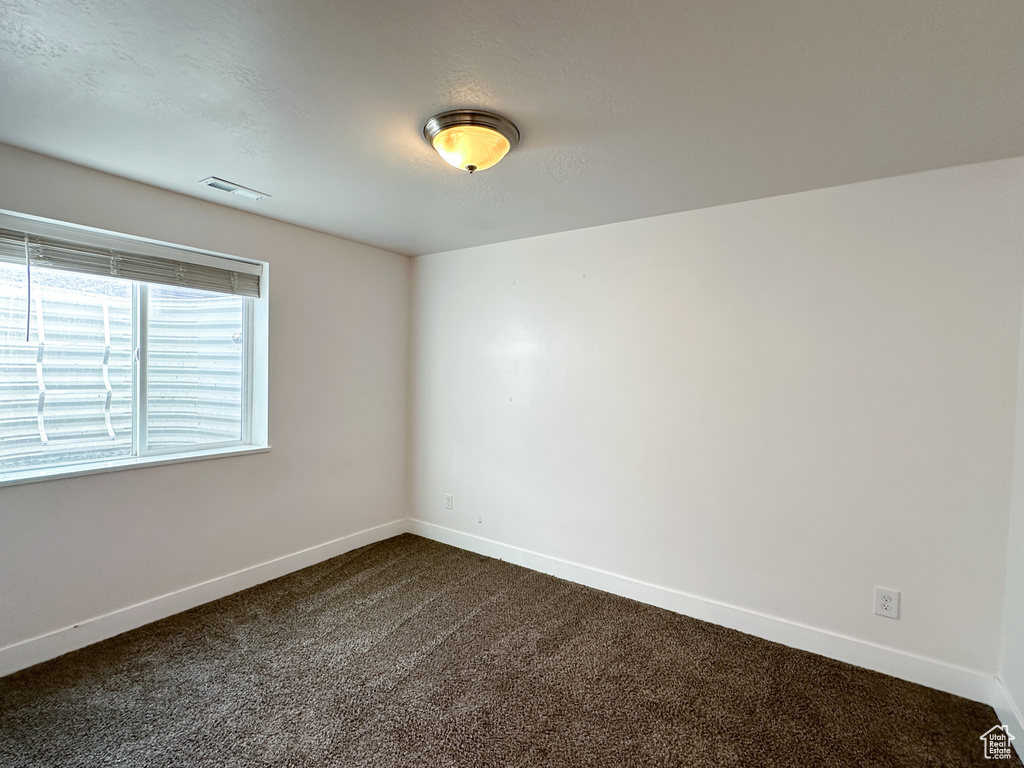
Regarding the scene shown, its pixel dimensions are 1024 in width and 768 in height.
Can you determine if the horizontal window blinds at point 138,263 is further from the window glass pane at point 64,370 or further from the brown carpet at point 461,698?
the brown carpet at point 461,698

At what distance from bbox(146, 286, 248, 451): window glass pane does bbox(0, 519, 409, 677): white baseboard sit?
0.84 m

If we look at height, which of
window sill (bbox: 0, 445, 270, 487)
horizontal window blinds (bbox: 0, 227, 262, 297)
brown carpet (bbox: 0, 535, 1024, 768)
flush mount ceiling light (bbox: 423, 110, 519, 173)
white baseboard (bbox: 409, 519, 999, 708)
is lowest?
brown carpet (bbox: 0, 535, 1024, 768)

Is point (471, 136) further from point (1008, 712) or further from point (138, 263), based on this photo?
point (1008, 712)

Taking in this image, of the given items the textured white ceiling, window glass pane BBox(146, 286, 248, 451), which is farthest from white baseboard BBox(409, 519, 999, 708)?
the textured white ceiling

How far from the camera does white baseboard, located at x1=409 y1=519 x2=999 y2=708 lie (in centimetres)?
204

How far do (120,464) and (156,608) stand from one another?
31.9 inches

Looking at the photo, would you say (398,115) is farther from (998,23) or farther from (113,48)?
(998,23)

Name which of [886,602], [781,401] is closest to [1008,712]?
[886,602]

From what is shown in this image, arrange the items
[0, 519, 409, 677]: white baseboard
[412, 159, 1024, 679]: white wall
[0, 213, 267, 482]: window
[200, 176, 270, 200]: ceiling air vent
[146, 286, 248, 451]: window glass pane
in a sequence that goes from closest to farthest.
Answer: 1. [412, 159, 1024, 679]: white wall
2. [0, 519, 409, 677]: white baseboard
3. [0, 213, 267, 482]: window
4. [200, 176, 270, 200]: ceiling air vent
5. [146, 286, 248, 451]: window glass pane

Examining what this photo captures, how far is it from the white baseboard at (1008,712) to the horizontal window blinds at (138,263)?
4212mm

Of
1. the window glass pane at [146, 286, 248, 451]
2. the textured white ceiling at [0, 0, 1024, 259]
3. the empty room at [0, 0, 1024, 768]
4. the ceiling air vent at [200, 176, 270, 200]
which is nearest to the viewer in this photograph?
the textured white ceiling at [0, 0, 1024, 259]

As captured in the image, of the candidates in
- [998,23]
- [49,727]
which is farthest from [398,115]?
[49,727]

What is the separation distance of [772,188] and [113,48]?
105 inches

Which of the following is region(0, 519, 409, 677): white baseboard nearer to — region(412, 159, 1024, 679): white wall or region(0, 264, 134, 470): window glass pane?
region(0, 264, 134, 470): window glass pane
